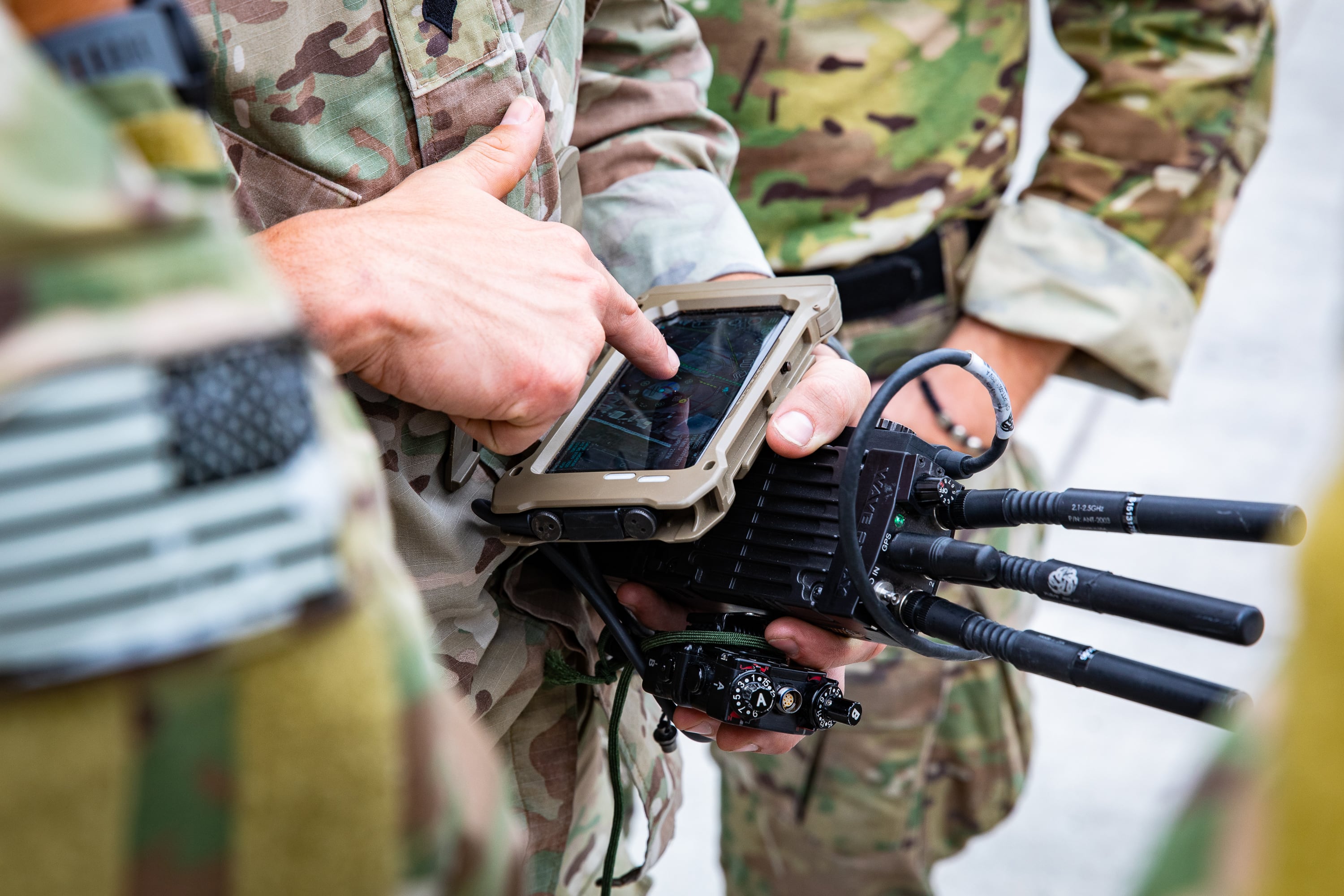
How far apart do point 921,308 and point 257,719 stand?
1.26m

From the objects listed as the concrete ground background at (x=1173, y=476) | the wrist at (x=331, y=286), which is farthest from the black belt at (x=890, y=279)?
the wrist at (x=331, y=286)

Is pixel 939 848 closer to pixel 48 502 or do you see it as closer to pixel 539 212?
pixel 539 212

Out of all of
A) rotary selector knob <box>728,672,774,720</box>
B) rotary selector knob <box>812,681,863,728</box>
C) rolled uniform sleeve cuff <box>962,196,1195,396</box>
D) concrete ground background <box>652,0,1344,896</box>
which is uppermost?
rotary selector knob <box>728,672,774,720</box>

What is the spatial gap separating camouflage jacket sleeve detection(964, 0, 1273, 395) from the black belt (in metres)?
0.06

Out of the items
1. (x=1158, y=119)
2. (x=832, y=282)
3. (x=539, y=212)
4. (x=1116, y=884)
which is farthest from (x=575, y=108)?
(x=1116, y=884)

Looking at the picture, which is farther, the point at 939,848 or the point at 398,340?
the point at 939,848

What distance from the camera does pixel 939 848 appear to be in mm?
1598

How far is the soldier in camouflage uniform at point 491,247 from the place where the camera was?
0.69 meters

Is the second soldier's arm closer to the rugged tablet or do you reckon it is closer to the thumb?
the rugged tablet

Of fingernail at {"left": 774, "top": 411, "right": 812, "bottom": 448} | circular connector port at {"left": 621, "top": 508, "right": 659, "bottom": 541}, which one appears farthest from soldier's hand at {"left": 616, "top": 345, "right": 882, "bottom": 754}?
circular connector port at {"left": 621, "top": 508, "right": 659, "bottom": 541}

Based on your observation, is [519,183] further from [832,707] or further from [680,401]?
[832,707]

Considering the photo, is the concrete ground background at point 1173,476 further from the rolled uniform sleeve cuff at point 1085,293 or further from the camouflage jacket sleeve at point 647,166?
the camouflage jacket sleeve at point 647,166

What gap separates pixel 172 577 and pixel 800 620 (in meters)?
0.54

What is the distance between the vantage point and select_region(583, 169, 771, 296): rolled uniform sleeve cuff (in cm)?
99
